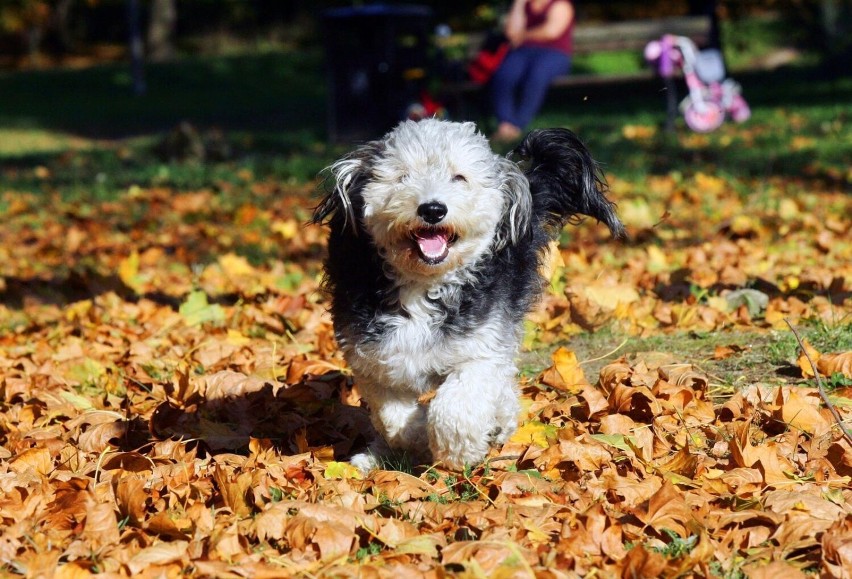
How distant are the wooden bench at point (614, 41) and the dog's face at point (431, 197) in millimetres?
11207

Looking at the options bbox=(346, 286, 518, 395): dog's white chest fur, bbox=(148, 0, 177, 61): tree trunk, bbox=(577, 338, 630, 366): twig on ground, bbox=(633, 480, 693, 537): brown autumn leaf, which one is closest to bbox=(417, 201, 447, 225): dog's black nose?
bbox=(346, 286, 518, 395): dog's white chest fur

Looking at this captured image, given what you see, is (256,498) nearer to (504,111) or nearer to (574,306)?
(574,306)

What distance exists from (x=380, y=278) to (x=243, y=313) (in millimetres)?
2441

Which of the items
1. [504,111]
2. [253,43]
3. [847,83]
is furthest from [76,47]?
[504,111]

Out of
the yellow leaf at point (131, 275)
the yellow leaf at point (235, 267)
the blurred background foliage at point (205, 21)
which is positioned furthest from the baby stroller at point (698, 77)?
the blurred background foliage at point (205, 21)

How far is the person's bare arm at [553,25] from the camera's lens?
1268 centimetres

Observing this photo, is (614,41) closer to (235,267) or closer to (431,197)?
(235,267)

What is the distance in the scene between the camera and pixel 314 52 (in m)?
36.3

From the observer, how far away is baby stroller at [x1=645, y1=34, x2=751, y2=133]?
48.1 ft

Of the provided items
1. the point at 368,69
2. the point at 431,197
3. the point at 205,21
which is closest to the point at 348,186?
the point at 431,197

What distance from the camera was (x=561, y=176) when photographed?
173 inches

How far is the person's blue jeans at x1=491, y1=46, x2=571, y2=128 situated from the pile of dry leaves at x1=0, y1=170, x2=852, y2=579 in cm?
542

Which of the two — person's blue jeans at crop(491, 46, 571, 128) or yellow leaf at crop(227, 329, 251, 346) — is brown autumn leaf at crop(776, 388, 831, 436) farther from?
person's blue jeans at crop(491, 46, 571, 128)

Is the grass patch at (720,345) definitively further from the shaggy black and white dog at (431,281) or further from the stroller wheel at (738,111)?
the stroller wheel at (738,111)
